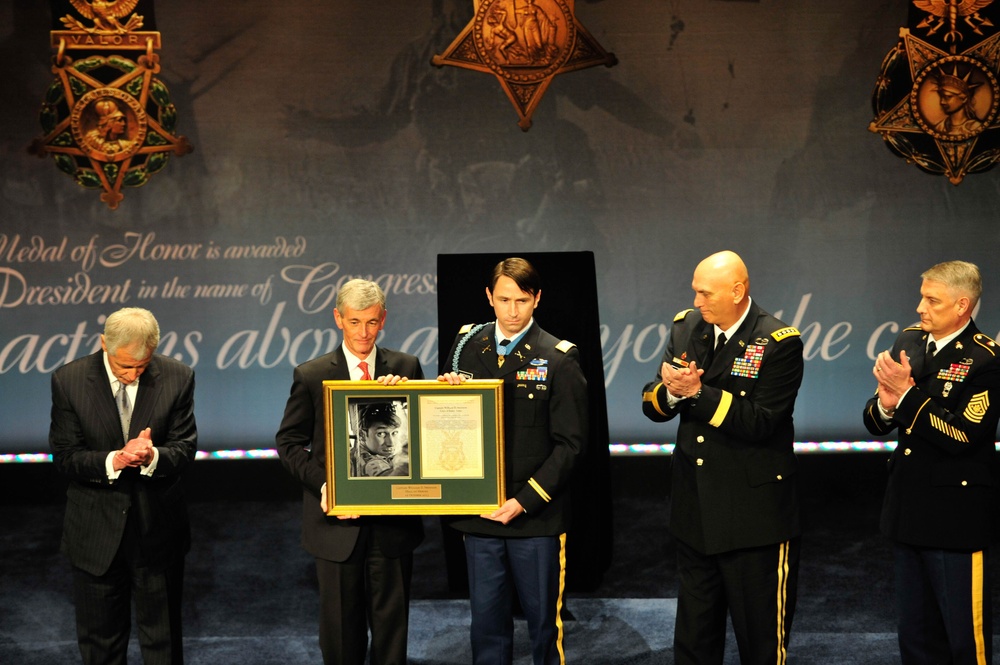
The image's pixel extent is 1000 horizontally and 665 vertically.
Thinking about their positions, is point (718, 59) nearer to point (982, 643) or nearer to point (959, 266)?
point (959, 266)

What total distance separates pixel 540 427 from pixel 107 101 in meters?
3.78

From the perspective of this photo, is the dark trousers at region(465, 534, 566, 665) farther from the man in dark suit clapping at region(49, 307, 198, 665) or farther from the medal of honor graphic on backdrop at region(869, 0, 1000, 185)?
the medal of honor graphic on backdrop at region(869, 0, 1000, 185)

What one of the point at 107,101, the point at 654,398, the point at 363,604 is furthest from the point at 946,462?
the point at 107,101

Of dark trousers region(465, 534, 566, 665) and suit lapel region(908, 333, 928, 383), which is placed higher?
suit lapel region(908, 333, 928, 383)

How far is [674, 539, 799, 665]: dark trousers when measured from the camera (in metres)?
3.43

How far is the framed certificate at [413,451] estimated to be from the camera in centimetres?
332

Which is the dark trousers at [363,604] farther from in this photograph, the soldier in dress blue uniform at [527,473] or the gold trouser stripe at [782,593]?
the gold trouser stripe at [782,593]

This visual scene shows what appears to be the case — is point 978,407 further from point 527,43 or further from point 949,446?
point 527,43

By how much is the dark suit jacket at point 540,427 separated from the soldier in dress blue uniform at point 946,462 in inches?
40.0

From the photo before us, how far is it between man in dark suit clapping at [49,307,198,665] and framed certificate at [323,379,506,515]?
23.3 inches

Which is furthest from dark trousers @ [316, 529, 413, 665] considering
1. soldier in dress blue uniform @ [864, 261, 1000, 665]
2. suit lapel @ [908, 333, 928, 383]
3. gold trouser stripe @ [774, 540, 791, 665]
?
suit lapel @ [908, 333, 928, 383]

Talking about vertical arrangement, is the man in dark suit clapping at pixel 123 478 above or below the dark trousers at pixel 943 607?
above

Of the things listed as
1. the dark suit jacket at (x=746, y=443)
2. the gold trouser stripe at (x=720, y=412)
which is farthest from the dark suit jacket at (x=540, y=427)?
the gold trouser stripe at (x=720, y=412)

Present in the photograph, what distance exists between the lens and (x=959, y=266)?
11.1 ft
